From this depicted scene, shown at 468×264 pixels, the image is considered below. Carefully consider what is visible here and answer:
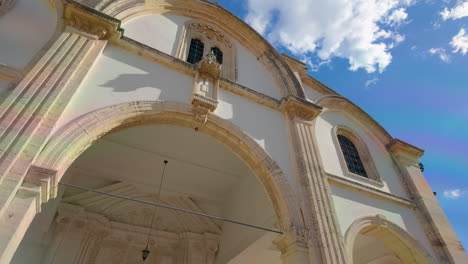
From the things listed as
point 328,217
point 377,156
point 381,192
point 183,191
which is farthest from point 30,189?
point 377,156

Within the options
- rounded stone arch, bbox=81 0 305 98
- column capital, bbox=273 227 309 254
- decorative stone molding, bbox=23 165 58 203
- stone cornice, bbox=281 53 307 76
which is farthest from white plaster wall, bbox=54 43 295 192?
stone cornice, bbox=281 53 307 76

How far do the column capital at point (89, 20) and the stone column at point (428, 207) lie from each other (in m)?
10.5

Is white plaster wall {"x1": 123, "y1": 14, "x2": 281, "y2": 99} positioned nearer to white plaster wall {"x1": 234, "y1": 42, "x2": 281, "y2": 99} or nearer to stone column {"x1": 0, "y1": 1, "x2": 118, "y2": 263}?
white plaster wall {"x1": 234, "y1": 42, "x2": 281, "y2": 99}

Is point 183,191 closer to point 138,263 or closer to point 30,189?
point 138,263

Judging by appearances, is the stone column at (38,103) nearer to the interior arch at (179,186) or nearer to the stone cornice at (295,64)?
the interior arch at (179,186)

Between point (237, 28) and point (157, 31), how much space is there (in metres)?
3.34

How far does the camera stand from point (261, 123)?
26.2 ft

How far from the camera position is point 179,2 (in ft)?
32.0

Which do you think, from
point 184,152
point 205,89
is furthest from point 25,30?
point 184,152

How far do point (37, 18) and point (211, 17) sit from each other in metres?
5.67

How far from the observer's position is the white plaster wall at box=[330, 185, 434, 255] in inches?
289

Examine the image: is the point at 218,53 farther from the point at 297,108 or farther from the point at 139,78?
the point at 139,78

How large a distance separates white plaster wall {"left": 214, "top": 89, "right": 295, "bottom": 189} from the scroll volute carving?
27 centimetres

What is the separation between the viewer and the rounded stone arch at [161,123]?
4.67m
